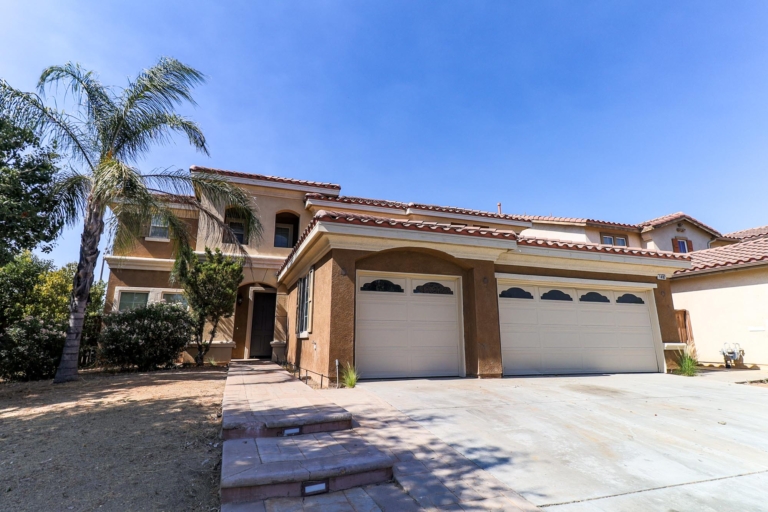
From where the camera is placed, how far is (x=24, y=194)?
925 centimetres

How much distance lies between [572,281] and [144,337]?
498 inches

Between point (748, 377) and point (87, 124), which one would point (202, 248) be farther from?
point (748, 377)

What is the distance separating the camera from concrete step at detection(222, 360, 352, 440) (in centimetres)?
445

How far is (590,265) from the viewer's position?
34.4 feet

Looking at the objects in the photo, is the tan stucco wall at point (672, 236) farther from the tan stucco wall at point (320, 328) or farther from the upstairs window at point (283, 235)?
the tan stucco wall at point (320, 328)

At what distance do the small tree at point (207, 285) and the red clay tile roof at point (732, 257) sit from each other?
15259mm

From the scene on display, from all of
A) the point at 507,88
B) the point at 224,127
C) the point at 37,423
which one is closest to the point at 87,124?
the point at 224,127

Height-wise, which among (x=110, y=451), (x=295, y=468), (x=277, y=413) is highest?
(x=277, y=413)

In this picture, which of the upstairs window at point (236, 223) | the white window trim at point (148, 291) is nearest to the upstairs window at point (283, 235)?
the upstairs window at point (236, 223)

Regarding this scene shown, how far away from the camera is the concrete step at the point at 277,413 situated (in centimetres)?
445

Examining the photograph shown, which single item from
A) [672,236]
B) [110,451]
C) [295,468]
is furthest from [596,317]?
[672,236]

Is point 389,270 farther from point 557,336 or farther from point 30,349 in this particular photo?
point 30,349

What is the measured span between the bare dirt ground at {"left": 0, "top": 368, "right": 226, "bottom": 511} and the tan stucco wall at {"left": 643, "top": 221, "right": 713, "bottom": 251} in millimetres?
25501

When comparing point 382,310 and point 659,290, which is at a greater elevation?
point 659,290
